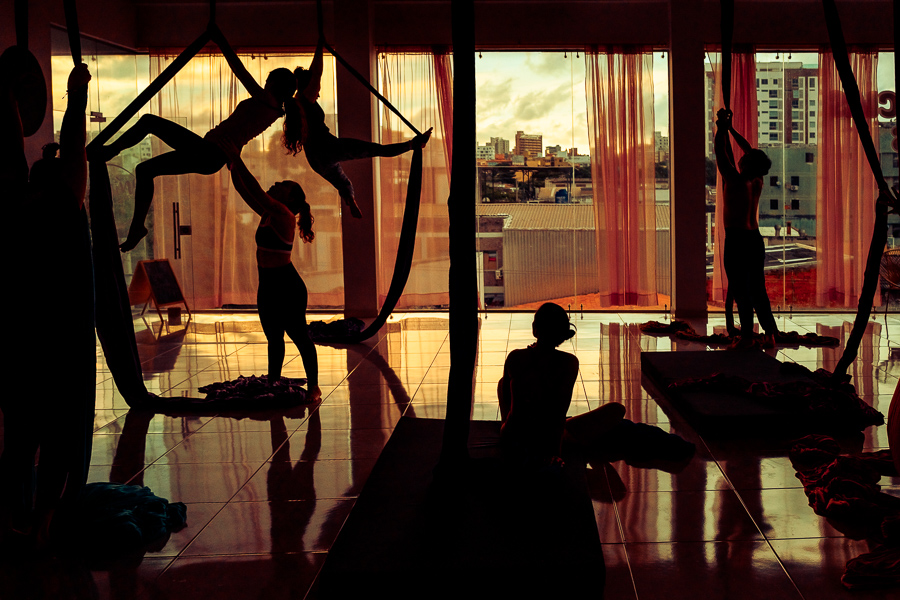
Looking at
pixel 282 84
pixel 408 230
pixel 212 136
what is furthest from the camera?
pixel 408 230

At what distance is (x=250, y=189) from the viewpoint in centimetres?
453

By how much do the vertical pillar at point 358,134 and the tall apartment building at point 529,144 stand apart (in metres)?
1.71

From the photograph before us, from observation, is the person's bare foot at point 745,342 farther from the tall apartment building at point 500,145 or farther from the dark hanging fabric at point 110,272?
the dark hanging fabric at point 110,272

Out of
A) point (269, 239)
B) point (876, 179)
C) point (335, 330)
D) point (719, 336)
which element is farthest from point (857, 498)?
point (335, 330)

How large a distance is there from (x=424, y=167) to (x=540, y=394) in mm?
6224

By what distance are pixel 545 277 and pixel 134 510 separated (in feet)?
22.4

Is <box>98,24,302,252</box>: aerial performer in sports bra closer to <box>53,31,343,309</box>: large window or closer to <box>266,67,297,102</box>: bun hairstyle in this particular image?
<box>266,67,297,102</box>: bun hairstyle

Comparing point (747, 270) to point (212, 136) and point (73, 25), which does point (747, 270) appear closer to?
point (212, 136)

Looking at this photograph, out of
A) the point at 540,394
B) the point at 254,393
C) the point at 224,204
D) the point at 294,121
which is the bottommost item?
the point at 254,393

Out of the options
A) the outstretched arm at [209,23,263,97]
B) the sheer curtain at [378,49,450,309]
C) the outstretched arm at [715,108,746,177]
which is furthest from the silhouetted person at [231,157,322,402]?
the sheer curtain at [378,49,450,309]

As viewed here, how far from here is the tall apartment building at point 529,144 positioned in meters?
9.13

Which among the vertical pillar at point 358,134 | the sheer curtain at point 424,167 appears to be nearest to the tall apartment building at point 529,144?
the sheer curtain at point 424,167

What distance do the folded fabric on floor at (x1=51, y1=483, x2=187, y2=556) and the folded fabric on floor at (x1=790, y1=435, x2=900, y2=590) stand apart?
2.33 m

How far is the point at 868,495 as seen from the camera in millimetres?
2955
